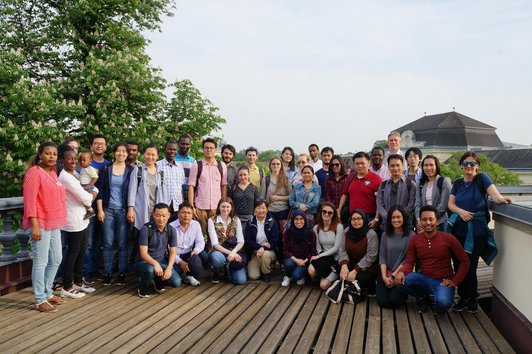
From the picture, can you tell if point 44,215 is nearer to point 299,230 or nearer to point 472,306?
point 299,230

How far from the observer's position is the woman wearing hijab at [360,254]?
204 inches

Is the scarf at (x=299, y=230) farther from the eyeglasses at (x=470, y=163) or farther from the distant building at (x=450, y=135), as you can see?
the distant building at (x=450, y=135)

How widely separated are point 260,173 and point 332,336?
3261mm

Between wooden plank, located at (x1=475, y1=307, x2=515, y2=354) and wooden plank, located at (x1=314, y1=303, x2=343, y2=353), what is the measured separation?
1.47 m

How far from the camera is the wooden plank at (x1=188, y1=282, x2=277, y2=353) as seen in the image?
370 cm

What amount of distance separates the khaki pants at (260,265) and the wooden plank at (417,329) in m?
1.93

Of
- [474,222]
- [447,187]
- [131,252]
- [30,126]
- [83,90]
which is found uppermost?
[83,90]

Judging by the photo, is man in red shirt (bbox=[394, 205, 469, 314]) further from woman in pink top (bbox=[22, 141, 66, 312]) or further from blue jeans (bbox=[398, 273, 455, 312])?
woman in pink top (bbox=[22, 141, 66, 312])

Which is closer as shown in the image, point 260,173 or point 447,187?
point 447,187

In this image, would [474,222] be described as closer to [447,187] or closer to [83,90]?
[447,187]

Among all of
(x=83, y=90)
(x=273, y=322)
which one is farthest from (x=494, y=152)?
(x=273, y=322)

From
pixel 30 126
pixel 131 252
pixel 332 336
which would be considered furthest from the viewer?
pixel 30 126

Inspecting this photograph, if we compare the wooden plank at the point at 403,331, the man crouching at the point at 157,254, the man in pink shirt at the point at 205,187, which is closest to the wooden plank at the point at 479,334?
the wooden plank at the point at 403,331

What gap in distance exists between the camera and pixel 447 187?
197 inches
